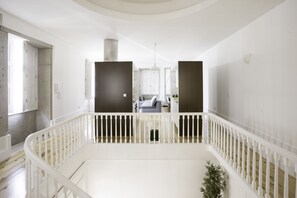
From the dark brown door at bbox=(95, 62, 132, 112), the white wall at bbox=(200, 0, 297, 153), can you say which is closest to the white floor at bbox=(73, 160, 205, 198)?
the dark brown door at bbox=(95, 62, 132, 112)

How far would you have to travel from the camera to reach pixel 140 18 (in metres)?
4.61

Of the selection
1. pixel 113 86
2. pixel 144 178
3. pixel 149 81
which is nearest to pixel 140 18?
pixel 113 86

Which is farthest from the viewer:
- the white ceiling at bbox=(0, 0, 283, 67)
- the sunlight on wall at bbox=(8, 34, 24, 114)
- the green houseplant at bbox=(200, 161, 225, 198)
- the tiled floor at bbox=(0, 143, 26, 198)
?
the sunlight on wall at bbox=(8, 34, 24, 114)

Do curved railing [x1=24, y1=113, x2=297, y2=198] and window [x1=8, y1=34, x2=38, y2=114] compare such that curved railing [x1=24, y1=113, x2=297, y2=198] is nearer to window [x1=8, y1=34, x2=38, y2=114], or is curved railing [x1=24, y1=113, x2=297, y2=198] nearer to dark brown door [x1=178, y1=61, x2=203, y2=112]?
dark brown door [x1=178, y1=61, x2=203, y2=112]

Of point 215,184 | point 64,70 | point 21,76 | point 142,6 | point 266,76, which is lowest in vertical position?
point 215,184

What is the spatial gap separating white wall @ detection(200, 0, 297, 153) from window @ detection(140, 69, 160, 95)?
7.52 m

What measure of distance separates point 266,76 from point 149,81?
32.5 feet

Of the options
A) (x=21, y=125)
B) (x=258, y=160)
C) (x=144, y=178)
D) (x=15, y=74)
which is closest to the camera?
(x=258, y=160)

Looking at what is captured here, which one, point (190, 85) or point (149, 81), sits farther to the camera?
point (149, 81)

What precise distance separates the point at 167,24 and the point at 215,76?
3558mm

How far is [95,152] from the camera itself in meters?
5.31

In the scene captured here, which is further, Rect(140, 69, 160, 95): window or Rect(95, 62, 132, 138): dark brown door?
Rect(140, 69, 160, 95): window

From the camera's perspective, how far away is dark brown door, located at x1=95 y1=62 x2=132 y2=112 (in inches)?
240

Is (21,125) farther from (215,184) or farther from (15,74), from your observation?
(215,184)
